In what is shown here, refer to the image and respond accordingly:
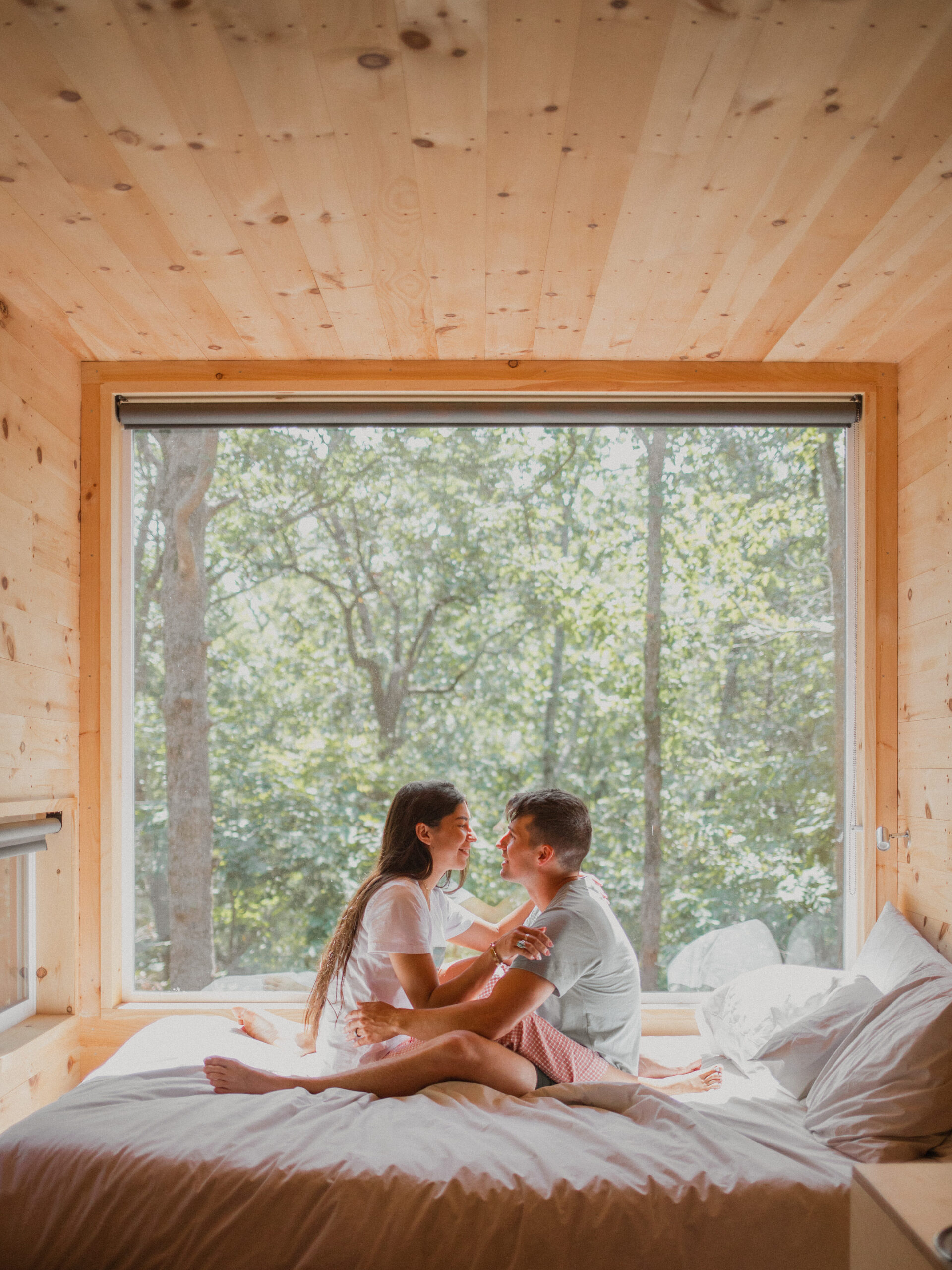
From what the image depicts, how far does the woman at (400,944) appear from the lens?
2139 millimetres

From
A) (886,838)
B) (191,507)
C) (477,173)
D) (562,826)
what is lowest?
(886,838)

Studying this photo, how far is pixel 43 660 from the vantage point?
8.45ft

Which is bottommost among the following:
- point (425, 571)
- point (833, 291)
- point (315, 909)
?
point (315, 909)

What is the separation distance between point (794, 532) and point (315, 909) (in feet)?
7.15

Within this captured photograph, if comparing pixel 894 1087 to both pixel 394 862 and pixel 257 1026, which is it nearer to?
pixel 394 862

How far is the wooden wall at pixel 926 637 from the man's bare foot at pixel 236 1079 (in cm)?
168

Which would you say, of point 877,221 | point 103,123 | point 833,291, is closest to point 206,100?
point 103,123

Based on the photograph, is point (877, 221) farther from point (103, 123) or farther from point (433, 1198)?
point (433, 1198)

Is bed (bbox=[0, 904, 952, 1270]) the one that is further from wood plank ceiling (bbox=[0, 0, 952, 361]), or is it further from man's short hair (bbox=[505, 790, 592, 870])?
wood plank ceiling (bbox=[0, 0, 952, 361])

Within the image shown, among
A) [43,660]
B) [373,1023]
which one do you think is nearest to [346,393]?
[43,660]

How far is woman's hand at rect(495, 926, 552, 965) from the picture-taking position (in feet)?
6.70

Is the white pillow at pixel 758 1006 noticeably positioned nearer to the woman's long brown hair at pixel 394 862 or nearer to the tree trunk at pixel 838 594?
the tree trunk at pixel 838 594

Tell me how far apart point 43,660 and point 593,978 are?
5.53ft

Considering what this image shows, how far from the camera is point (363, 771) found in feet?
11.8
